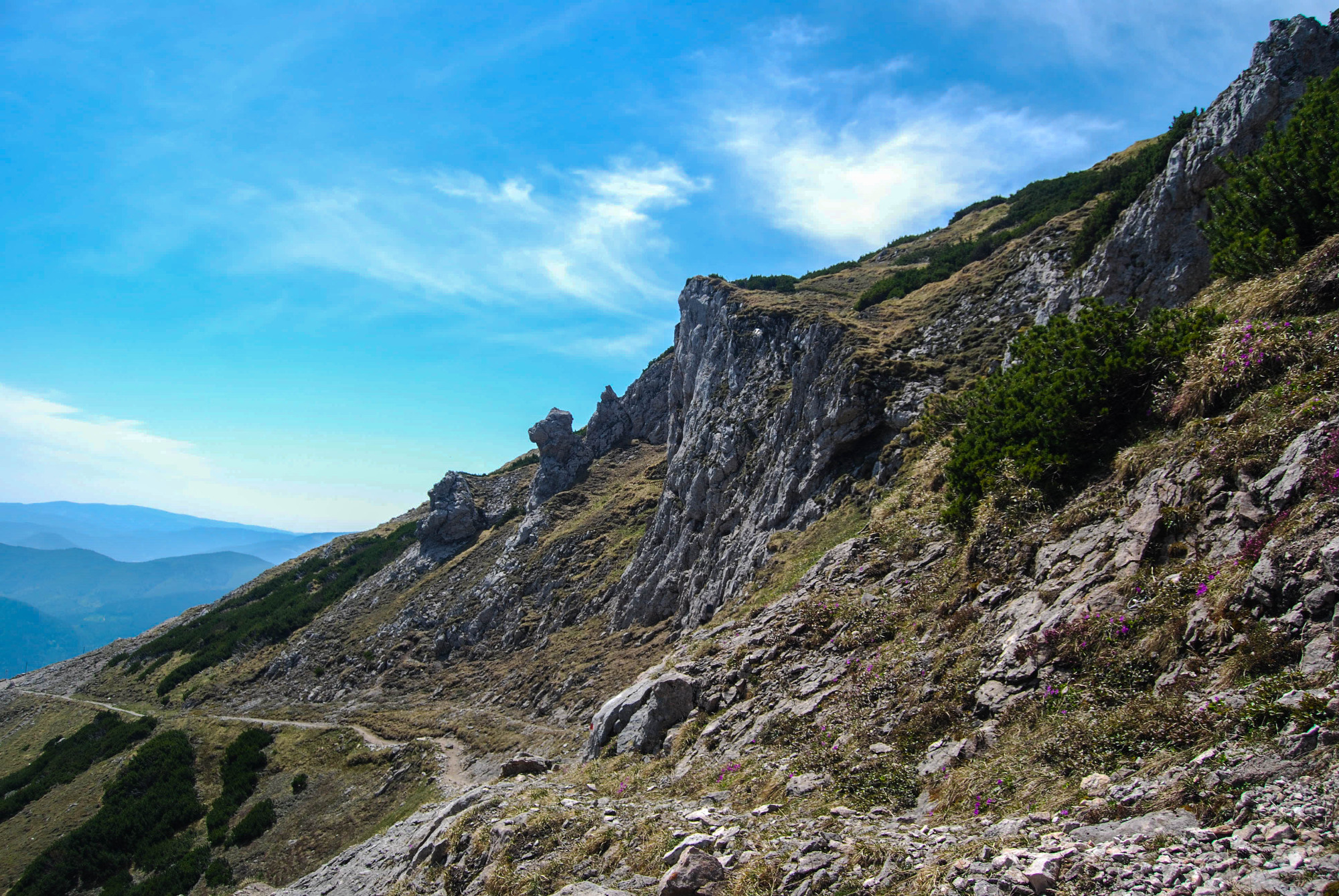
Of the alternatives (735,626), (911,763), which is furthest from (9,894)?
(911,763)

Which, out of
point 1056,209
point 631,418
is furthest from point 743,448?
point 631,418

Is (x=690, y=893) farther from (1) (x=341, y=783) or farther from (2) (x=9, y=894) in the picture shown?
(2) (x=9, y=894)

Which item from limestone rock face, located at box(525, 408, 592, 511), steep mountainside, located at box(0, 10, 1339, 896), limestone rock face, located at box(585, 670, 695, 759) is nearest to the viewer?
steep mountainside, located at box(0, 10, 1339, 896)

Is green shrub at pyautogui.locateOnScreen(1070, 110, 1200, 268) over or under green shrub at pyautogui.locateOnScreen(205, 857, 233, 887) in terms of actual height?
over

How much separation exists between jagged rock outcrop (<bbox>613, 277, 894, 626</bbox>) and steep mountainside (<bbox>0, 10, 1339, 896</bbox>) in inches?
10.5

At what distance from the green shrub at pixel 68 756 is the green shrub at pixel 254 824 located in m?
22.0

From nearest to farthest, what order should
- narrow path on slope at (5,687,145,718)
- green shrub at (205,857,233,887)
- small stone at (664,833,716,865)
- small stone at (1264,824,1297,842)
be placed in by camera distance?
small stone at (1264,824,1297,842) → small stone at (664,833,716,865) → green shrub at (205,857,233,887) → narrow path on slope at (5,687,145,718)

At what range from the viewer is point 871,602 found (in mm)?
14945

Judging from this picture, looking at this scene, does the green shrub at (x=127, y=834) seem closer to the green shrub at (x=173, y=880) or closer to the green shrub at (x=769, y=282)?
the green shrub at (x=173, y=880)

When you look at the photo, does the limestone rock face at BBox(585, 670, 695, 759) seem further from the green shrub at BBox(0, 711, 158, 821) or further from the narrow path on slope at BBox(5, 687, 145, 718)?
Result: the narrow path on slope at BBox(5, 687, 145, 718)

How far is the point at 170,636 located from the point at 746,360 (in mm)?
81513

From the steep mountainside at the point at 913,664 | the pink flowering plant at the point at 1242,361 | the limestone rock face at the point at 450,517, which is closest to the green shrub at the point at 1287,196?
the steep mountainside at the point at 913,664

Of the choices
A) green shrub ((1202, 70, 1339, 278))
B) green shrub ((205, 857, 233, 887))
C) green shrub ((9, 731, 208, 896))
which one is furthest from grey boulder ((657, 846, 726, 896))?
green shrub ((9, 731, 208, 896))

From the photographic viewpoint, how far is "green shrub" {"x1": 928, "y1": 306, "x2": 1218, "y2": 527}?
11852mm
